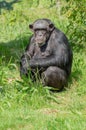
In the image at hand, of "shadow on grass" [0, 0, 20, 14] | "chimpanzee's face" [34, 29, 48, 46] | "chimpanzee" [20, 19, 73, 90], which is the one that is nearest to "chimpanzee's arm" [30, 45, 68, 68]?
"chimpanzee" [20, 19, 73, 90]

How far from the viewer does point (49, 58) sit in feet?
22.2

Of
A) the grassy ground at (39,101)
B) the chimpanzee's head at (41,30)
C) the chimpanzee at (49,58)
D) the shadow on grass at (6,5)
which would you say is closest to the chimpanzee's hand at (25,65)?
the chimpanzee at (49,58)

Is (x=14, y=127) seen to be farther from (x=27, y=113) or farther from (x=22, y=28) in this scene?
(x=22, y=28)

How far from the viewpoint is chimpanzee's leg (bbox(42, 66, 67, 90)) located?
265 inches

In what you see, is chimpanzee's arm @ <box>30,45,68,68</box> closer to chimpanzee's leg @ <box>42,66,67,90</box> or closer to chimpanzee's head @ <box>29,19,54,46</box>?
chimpanzee's leg @ <box>42,66,67,90</box>

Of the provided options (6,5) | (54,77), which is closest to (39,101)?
(54,77)

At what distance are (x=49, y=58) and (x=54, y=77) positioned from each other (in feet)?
0.95

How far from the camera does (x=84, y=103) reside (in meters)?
6.16

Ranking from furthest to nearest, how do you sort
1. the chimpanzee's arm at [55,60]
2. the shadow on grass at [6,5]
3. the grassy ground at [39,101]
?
1. the shadow on grass at [6,5]
2. the chimpanzee's arm at [55,60]
3. the grassy ground at [39,101]

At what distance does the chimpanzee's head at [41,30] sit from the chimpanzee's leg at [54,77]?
44cm

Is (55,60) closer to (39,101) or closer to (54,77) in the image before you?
(54,77)

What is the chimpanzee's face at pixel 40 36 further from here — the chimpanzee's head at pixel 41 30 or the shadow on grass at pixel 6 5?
the shadow on grass at pixel 6 5

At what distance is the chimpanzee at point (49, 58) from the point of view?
6.75m

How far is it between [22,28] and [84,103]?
3.94 metres
